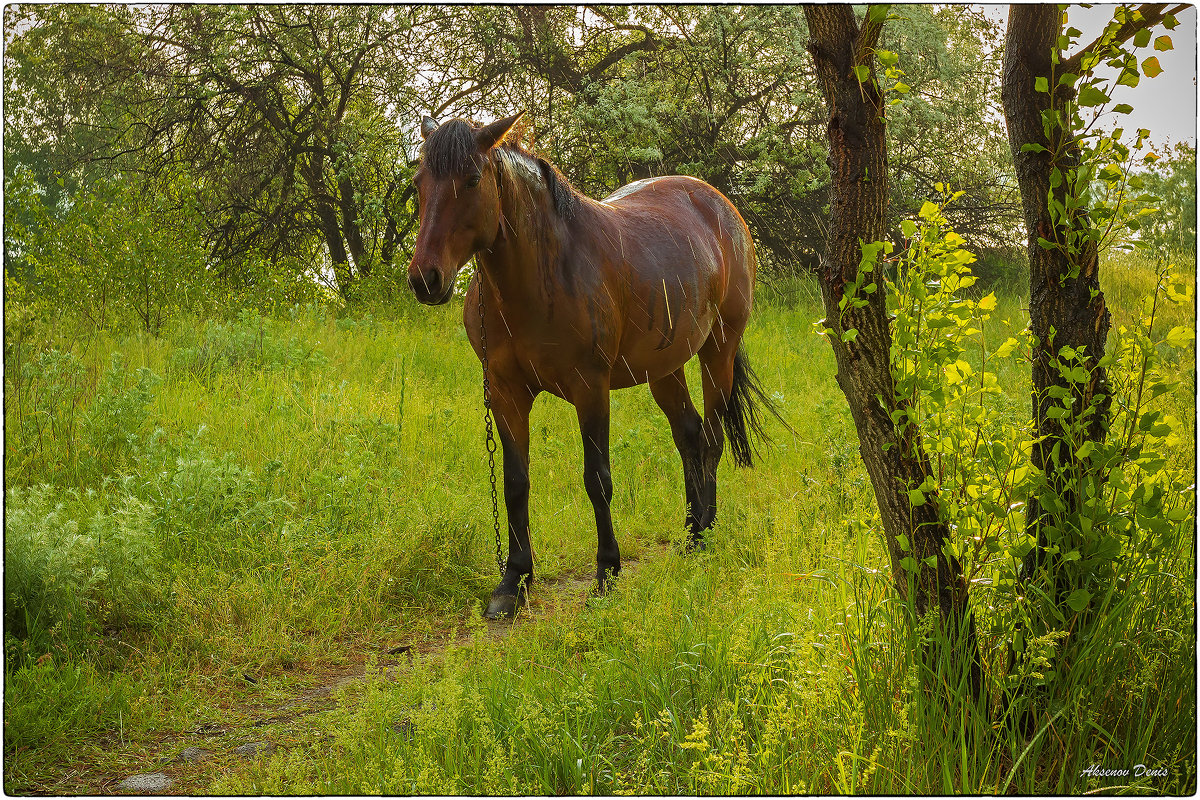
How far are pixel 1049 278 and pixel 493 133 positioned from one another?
2.49 meters

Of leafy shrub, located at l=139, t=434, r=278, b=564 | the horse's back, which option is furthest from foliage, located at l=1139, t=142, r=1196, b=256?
leafy shrub, located at l=139, t=434, r=278, b=564

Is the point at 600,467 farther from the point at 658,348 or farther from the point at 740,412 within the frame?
the point at 740,412

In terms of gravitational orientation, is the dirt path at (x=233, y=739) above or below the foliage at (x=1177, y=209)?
below

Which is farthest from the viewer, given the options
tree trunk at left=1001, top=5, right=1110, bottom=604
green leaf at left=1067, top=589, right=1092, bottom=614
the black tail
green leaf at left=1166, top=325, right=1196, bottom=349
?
the black tail

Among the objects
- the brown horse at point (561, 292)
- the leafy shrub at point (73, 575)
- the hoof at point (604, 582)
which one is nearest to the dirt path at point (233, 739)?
the hoof at point (604, 582)

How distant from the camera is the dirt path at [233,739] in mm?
2969

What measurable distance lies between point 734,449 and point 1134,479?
12.2 feet

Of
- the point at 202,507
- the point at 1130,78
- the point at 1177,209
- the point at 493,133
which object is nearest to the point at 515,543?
the point at 202,507

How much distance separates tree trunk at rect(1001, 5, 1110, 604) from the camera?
2.58 metres

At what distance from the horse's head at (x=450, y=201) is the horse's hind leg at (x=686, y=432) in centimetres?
208

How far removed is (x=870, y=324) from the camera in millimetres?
2535

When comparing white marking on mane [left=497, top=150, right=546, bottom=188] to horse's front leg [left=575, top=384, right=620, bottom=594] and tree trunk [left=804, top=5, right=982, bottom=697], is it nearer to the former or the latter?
horse's front leg [left=575, top=384, right=620, bottom=594]

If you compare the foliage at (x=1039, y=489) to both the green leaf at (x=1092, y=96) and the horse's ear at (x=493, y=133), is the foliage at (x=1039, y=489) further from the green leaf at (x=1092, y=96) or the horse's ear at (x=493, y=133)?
the horse's ear at (x=493, y=133)

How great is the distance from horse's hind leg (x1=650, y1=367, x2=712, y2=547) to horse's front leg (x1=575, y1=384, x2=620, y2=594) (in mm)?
1009
